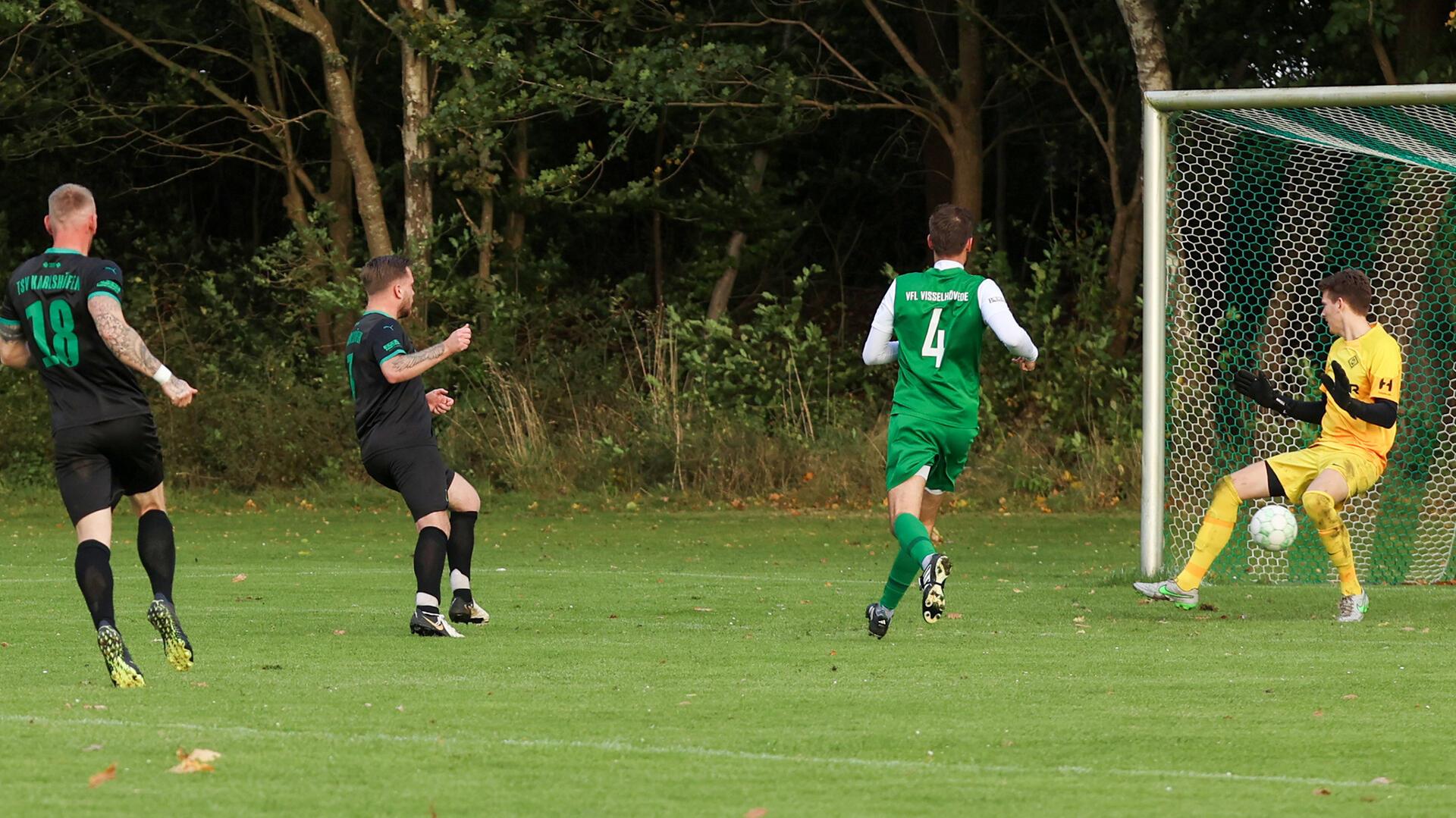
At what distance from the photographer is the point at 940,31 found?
2570 cm

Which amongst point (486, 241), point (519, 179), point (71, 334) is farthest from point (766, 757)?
point (519, 179)

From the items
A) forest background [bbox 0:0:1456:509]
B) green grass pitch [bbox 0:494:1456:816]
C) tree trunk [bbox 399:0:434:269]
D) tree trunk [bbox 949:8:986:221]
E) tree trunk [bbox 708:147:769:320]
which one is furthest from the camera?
tree trunk [bbox 708:147:769:320]

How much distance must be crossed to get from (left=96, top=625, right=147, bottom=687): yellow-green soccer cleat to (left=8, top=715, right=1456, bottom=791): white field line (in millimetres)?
788

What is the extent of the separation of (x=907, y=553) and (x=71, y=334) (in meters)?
3.56

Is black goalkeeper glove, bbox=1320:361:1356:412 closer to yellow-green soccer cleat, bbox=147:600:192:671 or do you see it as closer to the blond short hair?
yellow-green soccer cleat, bbox=147:600:192:671

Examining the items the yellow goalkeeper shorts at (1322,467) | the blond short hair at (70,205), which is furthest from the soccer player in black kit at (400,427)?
the yellow goalkeeper shorts at (1322,467)

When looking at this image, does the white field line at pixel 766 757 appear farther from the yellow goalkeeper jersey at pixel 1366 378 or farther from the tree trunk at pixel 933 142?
the tree trunk at pixel 933 142

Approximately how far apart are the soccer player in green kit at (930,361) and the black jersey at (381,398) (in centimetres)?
212

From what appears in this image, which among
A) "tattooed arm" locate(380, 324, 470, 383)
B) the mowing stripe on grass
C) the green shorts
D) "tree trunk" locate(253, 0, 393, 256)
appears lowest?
the mowing stripe on grass

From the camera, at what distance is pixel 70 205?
758 cm

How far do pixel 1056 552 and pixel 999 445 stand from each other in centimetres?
570

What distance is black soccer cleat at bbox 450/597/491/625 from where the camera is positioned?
9789 millimetres

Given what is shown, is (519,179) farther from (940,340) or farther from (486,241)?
(940,340)

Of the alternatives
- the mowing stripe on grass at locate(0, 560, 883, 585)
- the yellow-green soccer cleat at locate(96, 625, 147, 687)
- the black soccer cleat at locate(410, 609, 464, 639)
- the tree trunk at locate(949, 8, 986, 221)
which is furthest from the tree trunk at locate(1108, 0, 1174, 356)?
the yellow-green soccer cleat at locate(96, 625, 147, 687)
